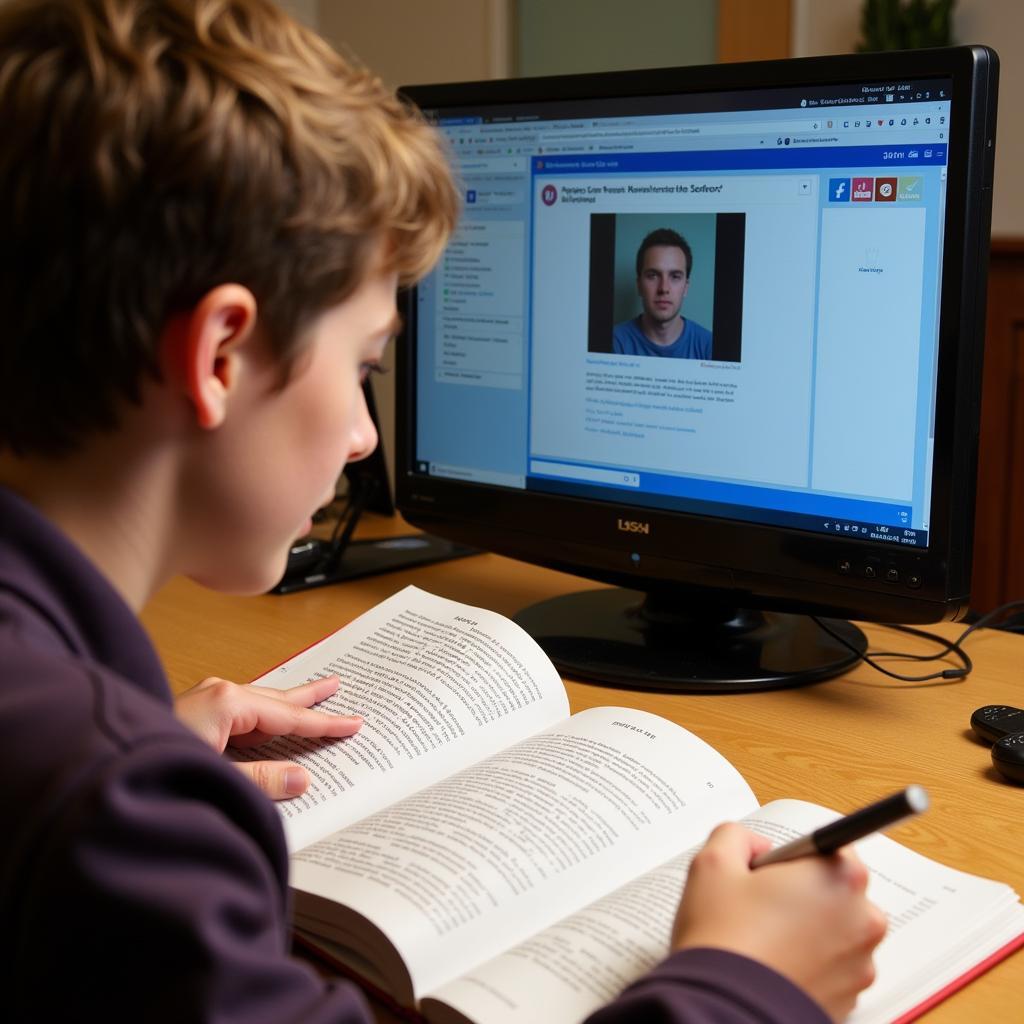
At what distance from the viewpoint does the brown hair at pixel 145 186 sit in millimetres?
537

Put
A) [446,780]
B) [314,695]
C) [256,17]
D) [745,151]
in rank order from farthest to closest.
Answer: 1. [745,151]
2. [314,695]
3. [446,780]
4. [256,17]

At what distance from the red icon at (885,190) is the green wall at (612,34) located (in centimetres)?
179

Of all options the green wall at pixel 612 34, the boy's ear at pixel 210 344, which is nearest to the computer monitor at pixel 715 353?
the boy's ear at pixel 210 344

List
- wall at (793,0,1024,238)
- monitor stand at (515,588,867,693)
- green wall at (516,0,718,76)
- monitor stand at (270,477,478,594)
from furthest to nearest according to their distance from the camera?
green wall at (516,0,718,76), wall at (793,0,1024,238), monitor stand at (270,477,478,594), monitor stand at (515,588,867,693)

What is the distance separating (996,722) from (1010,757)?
6 centimetres

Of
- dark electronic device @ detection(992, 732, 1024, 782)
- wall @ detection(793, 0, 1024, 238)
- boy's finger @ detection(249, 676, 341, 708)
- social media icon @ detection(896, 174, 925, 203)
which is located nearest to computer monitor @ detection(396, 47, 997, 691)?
social media icon @ detection(896, 174, 925, 203)

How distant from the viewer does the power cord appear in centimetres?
106

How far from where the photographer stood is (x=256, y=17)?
61 cm

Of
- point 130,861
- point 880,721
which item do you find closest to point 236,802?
point 130,861

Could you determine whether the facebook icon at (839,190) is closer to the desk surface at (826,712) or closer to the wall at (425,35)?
the desk surface at (826,712)

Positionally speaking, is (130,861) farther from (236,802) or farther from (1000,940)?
(1000,940)

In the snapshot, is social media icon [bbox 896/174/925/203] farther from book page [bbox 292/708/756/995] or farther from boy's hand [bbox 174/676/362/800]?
boy's hand [bbox 174/676/362/800]

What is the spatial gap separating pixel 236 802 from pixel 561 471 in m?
0.69

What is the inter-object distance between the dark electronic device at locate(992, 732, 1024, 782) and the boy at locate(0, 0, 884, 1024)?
0.29 meters
